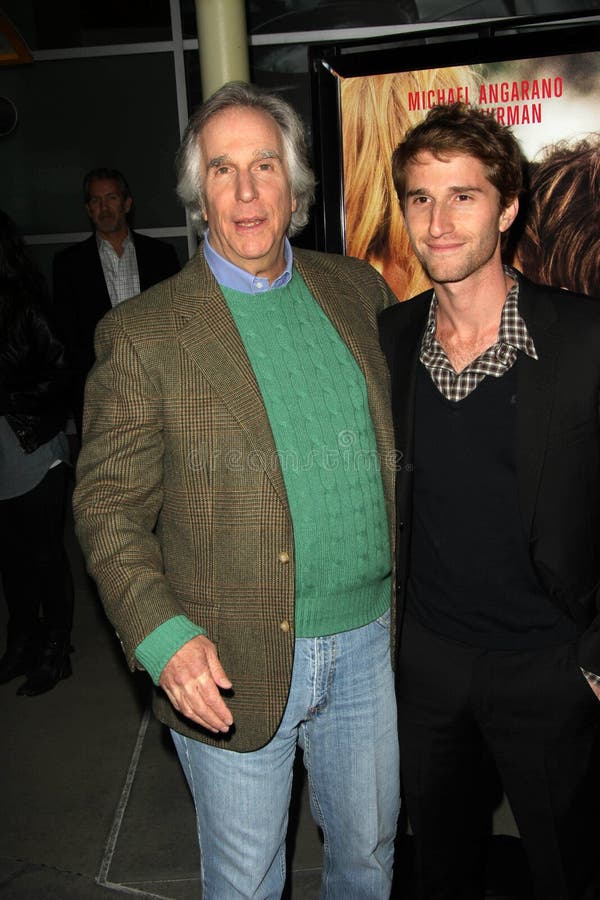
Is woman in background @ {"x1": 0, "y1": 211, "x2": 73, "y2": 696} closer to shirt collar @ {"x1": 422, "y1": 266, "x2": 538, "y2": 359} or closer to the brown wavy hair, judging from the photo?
the brown wavy hair

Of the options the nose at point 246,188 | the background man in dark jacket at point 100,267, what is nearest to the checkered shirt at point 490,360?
the nose at point 246,188

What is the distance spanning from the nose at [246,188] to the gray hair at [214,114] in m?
0.11

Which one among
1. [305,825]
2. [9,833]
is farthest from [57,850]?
[305,825]

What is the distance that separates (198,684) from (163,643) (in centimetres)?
10

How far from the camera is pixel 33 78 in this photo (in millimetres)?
6555

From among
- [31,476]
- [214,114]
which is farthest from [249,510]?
[31,476]

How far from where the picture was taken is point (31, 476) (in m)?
3.63

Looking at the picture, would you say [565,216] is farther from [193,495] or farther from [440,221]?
[193,495]

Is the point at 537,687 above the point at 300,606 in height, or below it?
below

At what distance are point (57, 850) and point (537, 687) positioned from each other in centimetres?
186

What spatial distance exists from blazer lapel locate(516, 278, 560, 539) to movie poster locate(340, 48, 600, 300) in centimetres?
98

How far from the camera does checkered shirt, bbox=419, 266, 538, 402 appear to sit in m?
1.77

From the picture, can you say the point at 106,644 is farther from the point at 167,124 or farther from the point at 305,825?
the point at 167,124

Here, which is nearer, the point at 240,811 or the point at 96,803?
the point at 240,811
